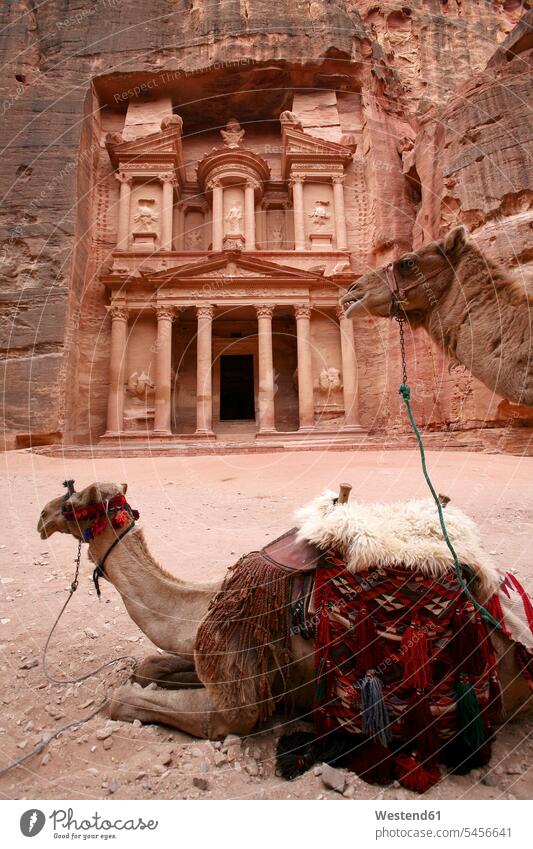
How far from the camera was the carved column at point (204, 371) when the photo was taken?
19.2 metres

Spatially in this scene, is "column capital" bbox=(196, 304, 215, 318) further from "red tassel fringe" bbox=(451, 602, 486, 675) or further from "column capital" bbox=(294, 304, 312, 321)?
"red tassel fringe" bbox=(451, 602, 486, 675)

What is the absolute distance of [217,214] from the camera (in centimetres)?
2266

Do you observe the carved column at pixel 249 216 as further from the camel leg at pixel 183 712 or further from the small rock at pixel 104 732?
the small rock at pixel 104 732

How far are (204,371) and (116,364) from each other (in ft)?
13.7

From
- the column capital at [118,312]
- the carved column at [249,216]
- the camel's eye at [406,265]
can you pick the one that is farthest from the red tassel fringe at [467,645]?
the carved column at [249,216]

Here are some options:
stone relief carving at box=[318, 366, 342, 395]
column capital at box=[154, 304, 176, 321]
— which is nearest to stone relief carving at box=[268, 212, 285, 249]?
column capital at box=[154, 304, 176, 321]

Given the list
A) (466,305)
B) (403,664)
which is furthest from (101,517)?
(466,305)

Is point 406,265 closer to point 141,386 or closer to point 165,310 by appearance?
point 141,386

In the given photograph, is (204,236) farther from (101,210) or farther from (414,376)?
(414,376)

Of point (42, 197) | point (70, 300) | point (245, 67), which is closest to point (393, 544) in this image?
point (70, 300)

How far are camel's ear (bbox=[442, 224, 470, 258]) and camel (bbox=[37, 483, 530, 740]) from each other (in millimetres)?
1998

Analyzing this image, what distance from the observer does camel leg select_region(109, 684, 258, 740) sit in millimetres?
2193

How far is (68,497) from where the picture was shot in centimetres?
265
